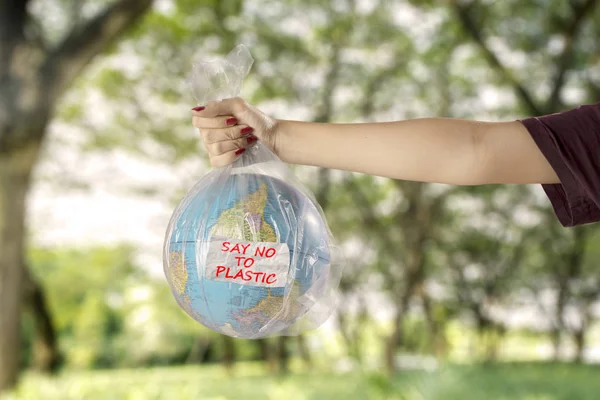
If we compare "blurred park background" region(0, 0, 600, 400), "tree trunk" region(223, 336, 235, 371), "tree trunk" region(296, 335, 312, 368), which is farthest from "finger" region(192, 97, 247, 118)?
"tree trunk" region(223, 336, 235, 371)

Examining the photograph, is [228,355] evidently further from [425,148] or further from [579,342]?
[425,148]

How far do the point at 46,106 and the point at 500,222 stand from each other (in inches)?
582

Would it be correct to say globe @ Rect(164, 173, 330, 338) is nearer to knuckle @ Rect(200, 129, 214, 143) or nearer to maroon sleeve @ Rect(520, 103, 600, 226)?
knuckle @ Rect(200, 129, 214, 143)

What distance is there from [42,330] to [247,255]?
1555 centimetres

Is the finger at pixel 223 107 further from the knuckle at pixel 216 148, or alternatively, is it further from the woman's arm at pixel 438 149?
the woman's arm at pixel 438 149

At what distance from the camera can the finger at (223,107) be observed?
1914mm

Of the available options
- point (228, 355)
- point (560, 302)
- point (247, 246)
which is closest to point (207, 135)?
point (247, 246)

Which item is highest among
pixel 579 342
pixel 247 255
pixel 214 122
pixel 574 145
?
pixel 214 122

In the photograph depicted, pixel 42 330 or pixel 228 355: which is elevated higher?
pixel 42 330

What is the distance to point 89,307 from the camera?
31.8 metres

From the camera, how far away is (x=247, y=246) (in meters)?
1.87

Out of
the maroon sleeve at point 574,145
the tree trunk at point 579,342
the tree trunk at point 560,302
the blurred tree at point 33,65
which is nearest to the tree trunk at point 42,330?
the blurred tree at point 33,65

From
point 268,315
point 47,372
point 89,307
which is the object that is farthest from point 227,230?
point 89,307

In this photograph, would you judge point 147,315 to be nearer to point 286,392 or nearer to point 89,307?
point 89,307
